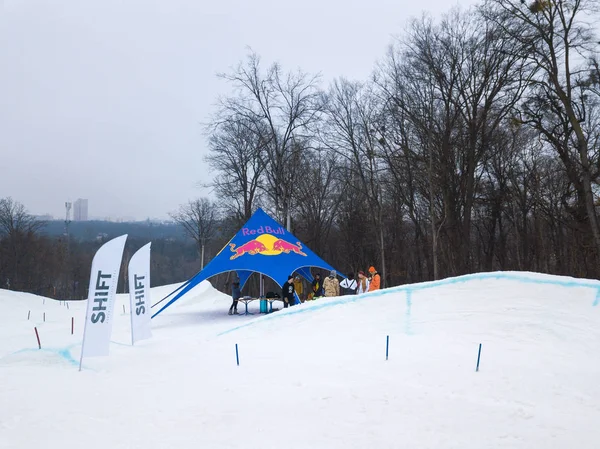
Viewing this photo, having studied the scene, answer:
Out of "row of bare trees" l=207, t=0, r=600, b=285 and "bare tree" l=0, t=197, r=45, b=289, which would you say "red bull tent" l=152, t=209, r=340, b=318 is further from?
"bare tree" l=0, t=197, r=45, b=289

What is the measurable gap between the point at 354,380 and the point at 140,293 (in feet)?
19.9

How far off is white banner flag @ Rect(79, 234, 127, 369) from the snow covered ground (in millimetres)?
379

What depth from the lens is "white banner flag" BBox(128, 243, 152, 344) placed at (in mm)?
11531

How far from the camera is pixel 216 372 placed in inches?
338

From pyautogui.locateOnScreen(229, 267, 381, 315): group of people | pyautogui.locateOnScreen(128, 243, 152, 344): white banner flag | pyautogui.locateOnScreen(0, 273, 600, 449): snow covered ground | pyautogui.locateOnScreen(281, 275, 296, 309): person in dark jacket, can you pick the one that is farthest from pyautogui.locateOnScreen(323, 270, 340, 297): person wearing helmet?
pyautogui.locateOnScreen(128, 243, 152, 344): white banner flag

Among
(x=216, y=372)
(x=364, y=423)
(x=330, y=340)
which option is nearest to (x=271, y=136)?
(x=330, y=340)

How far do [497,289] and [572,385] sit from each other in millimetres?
3816

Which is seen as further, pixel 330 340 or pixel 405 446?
pixel 330 340

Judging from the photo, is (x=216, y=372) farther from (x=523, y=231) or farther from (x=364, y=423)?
(x=523, y=231)

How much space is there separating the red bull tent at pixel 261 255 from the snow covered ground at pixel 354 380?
4985 mm

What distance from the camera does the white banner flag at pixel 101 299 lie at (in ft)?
29.4

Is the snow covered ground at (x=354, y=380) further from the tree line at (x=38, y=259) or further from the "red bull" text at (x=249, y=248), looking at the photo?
the tree line at (x=38, y=259)

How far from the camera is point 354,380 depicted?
8.00 metres

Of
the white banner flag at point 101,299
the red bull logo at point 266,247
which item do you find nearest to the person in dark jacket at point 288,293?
the red bull logo at point 266,247
